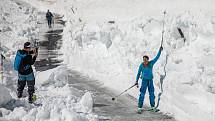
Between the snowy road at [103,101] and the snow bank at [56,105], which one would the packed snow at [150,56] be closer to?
the snow bank at [56,105]

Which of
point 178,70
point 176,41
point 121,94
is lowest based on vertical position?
point 121,94

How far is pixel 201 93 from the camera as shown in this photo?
11266 millimetres

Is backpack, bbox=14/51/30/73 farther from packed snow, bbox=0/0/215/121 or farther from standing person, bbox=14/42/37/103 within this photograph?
packed snow, bbox=0/0/215/121

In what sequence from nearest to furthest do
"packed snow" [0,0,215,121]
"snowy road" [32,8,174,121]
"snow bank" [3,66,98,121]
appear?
"snow bank" [3,66,98,121] → "packed snow" [0,0,215,121] → "snowy road" [32,8,174,121]

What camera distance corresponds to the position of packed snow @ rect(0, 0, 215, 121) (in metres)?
11.1

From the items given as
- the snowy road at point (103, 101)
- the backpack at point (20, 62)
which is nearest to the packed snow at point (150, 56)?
the snowy road at point (103, 101)

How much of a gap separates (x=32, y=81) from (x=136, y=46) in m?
5.59

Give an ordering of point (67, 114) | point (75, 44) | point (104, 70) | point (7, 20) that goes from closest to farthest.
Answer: point (67, 114), point (104, 70), point (75, 44), point (7, 20)

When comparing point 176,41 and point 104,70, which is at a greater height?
point 176,41

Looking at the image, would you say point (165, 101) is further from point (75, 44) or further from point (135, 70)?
point (75, 44)

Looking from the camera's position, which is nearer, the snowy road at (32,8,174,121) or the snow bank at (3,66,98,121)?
the snow bank at (3,66,98,121)

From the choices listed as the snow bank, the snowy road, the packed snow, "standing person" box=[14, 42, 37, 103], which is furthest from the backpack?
the snowy road

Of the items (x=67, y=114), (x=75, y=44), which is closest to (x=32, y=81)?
(x=67, y=114)

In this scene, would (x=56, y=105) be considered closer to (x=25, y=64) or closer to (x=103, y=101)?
(x=25, y=64)
